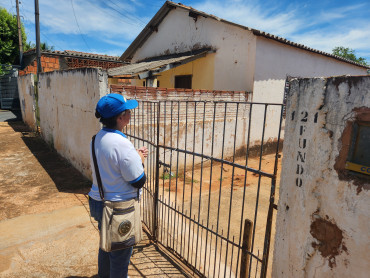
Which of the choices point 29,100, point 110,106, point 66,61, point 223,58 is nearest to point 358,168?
point 110,106

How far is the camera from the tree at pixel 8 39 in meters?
17.2

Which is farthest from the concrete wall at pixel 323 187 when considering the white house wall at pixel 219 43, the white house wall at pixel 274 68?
the white house wall at pixel 219 43

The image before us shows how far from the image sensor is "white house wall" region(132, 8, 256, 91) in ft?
26.0

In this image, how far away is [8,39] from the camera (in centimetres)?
1759

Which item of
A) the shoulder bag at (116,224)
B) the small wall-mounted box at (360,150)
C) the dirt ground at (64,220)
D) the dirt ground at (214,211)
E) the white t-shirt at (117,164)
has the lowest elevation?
the dirt ground at (214,211)

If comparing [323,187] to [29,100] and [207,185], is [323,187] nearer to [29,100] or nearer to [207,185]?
[207,185]

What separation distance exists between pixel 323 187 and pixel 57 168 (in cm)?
640

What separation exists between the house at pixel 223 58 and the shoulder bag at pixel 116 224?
6.06 metres

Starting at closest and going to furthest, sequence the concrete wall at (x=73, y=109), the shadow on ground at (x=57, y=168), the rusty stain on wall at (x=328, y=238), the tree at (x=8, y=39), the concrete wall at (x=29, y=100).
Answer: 1. the rusty stain on wall at (x=328, y=238)
2. the concrete wall at (x=73, y=109)
3. the shadow on ground at (x=57, y=168)
4. the concrete wall at (x=29, y=100)
5. the tree at (x=8, y=39)

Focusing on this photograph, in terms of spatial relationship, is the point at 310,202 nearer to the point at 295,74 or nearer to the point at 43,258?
the point at 43,258

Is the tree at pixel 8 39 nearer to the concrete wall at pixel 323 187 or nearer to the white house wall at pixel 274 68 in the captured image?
the white house wall at pixel 274 68

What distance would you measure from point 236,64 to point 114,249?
7.67 meters

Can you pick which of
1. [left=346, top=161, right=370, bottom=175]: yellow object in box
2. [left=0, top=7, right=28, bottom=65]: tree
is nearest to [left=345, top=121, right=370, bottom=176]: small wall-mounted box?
[left=346, top=161, right=370, bottom=175]: yellow object in box

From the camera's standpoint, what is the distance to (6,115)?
46.0ft
